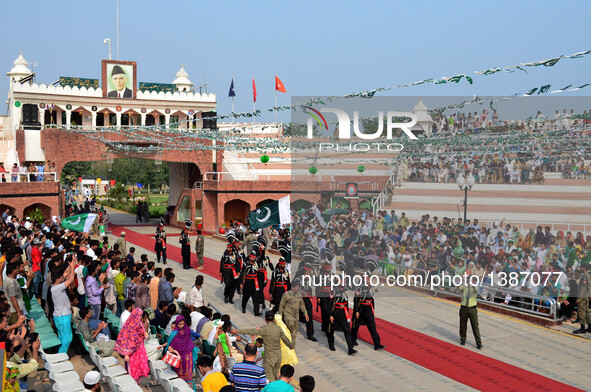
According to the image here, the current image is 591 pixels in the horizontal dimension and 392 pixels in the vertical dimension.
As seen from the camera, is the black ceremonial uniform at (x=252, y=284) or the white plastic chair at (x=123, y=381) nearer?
the white plastic chair at (x=123, y=381)

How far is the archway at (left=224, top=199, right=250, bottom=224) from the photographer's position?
3562 cm

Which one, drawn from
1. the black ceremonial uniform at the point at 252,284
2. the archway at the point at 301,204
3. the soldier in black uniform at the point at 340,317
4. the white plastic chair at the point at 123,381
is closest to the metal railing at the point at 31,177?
the archway at the point at 301,204

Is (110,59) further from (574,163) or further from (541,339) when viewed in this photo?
(541,339)

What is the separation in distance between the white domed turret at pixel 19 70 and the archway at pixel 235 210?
73.0ft

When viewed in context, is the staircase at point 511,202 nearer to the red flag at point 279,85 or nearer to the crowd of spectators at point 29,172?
the red flag at point 279,85

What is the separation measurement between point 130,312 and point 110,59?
1407 inches

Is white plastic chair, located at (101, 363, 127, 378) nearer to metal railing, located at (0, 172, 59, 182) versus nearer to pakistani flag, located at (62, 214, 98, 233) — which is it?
pakistani flag, located at (62, 214, 98, 233)

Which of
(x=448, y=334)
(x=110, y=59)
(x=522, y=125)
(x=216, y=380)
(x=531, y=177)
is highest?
(x=110, y=59)

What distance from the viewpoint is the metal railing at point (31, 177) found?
30073 mm

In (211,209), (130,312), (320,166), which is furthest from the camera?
(211,209)

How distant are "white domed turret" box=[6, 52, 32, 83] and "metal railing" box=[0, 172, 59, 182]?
17.8 m

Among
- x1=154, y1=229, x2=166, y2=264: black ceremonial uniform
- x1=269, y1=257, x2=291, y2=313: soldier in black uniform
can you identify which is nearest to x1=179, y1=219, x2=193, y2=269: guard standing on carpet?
x1=154, y1=229, x2=166, y2=264: black ceremonial uniform

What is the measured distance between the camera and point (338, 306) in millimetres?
12070

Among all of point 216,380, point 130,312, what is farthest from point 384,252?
point 216,380
